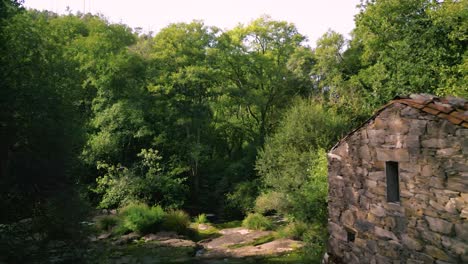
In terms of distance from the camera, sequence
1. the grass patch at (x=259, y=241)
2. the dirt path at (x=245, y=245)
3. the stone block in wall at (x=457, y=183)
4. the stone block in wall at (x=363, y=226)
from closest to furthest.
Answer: the stone block in wall at (x=457, y=183) → the stone block in wall at (x=363, y=226) → the dirt path at (x=245, y=245) → the grass patch at (x=259, y=241)

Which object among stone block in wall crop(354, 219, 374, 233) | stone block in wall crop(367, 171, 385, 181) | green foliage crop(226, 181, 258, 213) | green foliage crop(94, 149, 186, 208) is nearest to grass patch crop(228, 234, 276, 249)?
green foliage crop(226, 181, 258, 213)

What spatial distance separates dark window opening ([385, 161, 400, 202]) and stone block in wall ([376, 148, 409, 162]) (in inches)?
4.5

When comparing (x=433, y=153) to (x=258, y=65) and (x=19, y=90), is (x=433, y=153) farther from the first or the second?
(x=258, y=65)

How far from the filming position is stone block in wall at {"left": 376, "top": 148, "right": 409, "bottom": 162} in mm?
5516

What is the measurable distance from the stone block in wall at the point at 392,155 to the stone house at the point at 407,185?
1 cm

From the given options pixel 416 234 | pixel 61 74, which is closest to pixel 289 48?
pixel 61 74

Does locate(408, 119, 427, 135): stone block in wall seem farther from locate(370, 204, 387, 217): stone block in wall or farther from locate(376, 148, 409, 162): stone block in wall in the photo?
A: locate(370, 204, 387, 217): stone block in wall

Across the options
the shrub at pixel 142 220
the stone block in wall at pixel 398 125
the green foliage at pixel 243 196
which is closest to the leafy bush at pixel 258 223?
the green foliage at pixel 243 196

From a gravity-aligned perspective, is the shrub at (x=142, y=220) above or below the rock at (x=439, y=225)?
below

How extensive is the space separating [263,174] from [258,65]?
30.2ft

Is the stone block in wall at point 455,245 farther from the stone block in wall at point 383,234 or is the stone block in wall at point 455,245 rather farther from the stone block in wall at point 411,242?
the stone block in wall at point 383,234

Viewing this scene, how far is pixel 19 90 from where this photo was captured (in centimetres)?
948

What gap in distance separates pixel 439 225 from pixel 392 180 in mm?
1142

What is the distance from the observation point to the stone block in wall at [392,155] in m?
5.52
